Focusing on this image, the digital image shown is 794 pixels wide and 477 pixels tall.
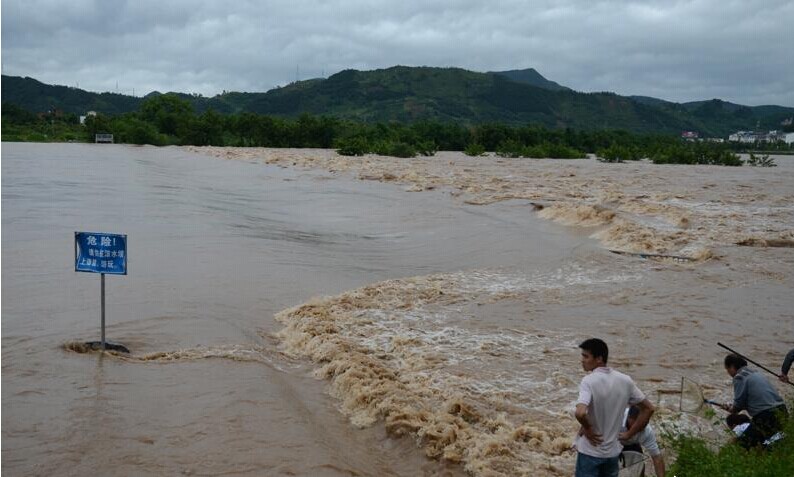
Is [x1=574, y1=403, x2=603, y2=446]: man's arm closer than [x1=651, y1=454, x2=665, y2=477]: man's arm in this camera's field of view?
Yes

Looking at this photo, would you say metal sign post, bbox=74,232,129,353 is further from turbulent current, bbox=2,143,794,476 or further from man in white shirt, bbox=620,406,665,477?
man in white shirt, bbox=620,406,665,477

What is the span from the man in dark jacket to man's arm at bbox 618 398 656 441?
176cm

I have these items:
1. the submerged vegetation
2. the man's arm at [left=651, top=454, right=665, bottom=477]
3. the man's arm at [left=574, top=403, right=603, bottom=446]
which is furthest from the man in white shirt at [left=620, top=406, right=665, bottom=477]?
the submerged vegetation

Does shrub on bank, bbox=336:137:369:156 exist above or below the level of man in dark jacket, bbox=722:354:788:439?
above

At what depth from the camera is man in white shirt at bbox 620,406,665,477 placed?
5035 mm

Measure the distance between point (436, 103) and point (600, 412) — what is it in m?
130

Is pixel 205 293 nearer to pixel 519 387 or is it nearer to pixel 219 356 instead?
pixel 219 356

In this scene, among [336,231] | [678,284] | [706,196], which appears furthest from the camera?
[706,196]

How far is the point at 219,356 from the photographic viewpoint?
8.34 m

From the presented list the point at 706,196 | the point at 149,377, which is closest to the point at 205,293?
the point at 149,377

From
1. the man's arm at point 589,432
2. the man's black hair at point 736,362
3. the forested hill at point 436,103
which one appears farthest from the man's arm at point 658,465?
the forested hill at point 436,103

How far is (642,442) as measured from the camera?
202 inches

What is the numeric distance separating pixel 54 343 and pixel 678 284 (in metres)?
10.4

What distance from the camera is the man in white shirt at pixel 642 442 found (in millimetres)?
5035
